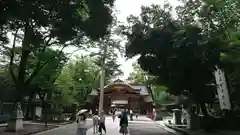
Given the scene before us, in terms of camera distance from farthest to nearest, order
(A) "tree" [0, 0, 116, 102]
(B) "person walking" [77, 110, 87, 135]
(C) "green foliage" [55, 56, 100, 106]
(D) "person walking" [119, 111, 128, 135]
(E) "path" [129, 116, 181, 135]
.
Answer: (C) "green foliage" [55, 56, 100, 106]
(E) "path" [129, 116, 181, 135]
(D) "person walking" [119, 111, 128, 135]
(B) "person walking" [77, 110, 87, 135]
(A) "tree" [0, 0, 116, 102]

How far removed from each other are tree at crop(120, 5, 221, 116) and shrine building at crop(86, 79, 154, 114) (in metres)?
33.3

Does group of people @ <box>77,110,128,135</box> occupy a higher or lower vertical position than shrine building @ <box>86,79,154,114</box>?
lower

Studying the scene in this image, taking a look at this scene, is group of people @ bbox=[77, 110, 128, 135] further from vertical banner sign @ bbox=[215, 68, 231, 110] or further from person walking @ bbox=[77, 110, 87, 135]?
vertical banner sign @ bbox=[215, 68, 231, 110]

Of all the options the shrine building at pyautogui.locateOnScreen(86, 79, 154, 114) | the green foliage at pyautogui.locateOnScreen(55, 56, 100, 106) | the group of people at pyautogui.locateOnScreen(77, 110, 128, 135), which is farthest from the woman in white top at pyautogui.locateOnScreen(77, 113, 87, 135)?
the shrine building at pyautogui.locateOnScreen(86, 79, 154, 114)

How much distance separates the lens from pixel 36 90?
Answer: 110ft

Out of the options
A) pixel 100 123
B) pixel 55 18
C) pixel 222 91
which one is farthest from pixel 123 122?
pixel 55 18

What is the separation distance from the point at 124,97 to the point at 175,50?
3973 centimetres

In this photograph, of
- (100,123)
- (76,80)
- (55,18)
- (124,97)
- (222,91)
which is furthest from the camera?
(124,97)

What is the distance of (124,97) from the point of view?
59000 mm

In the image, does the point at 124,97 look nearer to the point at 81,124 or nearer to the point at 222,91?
the point at 222,91

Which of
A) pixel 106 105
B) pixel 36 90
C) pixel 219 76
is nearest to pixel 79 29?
pixel 219 76

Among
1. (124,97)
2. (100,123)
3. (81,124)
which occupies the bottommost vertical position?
(81,124)

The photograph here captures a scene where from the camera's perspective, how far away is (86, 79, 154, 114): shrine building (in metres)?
56.3

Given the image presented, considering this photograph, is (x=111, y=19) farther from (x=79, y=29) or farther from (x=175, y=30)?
(x=175, y=30)
